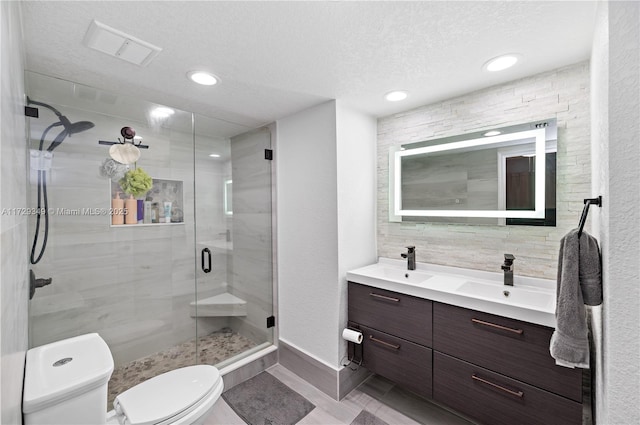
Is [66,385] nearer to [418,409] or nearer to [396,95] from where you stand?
[418,409]

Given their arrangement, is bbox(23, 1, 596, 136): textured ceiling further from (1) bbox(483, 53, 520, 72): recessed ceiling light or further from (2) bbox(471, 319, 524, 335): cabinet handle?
(2) bbox(471, 319, 524, 335): cabinet handle

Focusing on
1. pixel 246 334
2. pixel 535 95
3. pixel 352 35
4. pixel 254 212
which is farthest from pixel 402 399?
pixel 352 35

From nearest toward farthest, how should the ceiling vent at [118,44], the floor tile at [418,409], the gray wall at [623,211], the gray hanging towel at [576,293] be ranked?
the gray wall at [623,211], the gray hanging towel at [576,293], the ceiling vent at [118,44], the floor tile at [418,409]

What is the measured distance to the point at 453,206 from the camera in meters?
2.09

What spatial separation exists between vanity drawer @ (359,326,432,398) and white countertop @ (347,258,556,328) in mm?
362

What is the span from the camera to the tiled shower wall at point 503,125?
5.37ft

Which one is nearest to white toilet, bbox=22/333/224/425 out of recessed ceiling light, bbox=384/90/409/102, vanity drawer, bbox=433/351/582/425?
vanity drawer, bbox=433/351/582/425

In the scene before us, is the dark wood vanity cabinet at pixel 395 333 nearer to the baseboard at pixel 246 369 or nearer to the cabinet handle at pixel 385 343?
the cabinet handle at pixel 385 343

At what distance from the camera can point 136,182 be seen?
2.00 m

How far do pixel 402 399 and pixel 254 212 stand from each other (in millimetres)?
1975

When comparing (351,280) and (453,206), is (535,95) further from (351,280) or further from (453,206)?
(351,280)

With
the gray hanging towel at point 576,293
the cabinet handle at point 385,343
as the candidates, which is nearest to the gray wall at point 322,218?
the cabinet handle at point 385,343

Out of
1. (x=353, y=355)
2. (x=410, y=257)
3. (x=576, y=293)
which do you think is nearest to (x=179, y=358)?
(x=353, y=355)

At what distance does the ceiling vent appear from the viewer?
129 cm
